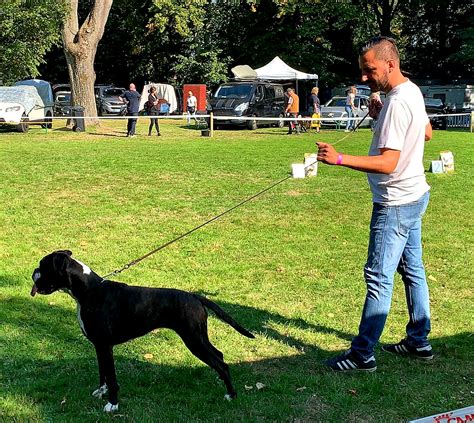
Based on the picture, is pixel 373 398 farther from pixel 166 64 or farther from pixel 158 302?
pixel 166 64

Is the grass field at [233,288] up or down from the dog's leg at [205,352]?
down

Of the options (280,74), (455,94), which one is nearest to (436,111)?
(455,94)

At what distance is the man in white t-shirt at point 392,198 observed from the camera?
3553 mm

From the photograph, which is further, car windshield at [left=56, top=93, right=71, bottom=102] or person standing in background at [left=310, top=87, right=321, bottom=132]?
car windshield at [left=56, top=93, right=71, bottom=102]

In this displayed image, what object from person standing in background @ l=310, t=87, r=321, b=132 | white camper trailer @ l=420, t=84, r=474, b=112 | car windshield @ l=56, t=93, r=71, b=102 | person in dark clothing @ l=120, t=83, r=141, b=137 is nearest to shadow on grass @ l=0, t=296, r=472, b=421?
person in dark clothing @ l=120, t=83, r=141, b=137

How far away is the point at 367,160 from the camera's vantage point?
11.6 ft

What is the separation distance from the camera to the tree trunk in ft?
73.4

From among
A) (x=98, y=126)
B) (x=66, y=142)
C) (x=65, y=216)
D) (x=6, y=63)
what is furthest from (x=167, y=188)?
(x=6, y=63)

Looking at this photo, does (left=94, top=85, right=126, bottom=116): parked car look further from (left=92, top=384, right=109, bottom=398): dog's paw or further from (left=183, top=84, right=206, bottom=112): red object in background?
(left=92, top=384, right=109, bottom=398): dog's paw

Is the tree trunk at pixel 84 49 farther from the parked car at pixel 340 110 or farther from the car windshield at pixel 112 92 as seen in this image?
the car windshield at pixel 112 92

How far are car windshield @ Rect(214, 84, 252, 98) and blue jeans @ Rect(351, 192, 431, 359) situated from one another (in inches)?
846

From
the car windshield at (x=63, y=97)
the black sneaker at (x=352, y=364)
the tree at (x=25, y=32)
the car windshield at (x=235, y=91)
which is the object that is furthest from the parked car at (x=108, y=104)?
the black sneaker at (x=352, y=364)

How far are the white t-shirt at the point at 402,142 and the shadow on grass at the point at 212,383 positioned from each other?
1211 millimetres

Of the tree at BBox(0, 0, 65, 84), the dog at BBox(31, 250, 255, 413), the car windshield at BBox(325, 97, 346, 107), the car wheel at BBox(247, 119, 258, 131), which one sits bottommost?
the dog at BBox(31, 250, 255, 413)
